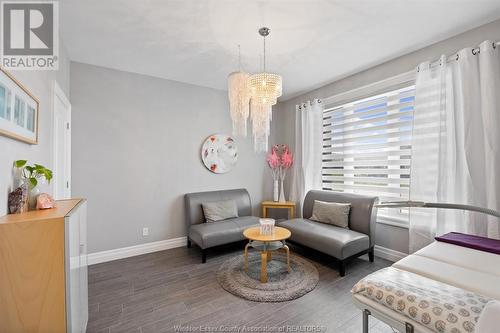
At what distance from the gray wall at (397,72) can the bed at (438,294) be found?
1.23 m

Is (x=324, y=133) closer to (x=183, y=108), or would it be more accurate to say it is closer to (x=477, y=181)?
(x=477, y=181)

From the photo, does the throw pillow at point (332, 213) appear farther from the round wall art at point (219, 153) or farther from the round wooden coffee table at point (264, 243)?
the round wall art at point (219, 153)

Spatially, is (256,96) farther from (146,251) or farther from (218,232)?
(146,251)

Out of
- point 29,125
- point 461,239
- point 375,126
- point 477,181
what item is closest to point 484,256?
point 461,239

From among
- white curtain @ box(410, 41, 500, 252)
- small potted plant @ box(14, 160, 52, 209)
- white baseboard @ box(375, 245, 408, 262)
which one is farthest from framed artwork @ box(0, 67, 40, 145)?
white baseboard @ box(375, 245, 408, 262)

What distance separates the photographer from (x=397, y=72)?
2863 mm

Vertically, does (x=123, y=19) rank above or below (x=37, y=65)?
above

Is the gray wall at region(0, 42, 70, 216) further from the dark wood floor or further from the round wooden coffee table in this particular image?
the round wooden coffee table

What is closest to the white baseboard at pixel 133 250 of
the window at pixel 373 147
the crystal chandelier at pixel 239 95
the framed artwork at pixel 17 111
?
the framed artwork at pixel 17 111

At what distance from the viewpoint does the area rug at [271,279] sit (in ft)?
7.18

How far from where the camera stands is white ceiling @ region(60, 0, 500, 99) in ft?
6.24

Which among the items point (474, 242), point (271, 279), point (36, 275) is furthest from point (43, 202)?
point (474, 242)

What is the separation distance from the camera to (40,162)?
5.78 ft

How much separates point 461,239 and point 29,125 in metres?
3.50
